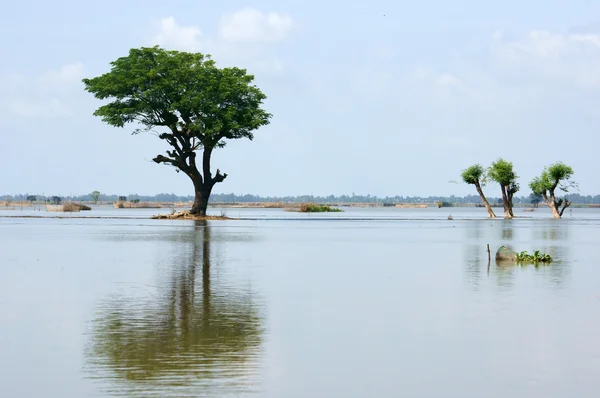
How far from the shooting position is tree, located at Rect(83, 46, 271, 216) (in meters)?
90.4

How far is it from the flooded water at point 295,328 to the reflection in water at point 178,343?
0.04 metres

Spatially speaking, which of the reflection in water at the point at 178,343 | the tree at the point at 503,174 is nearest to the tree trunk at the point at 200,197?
the tree at the point at 503,174

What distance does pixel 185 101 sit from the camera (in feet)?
290

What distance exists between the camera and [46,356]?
15.7m

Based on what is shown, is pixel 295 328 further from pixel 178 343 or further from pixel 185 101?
pixel 185 101

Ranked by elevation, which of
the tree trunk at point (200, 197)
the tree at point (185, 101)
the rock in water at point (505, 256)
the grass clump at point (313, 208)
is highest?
the tree at point (185, 101)

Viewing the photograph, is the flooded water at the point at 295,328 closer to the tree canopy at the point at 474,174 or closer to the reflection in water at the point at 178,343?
the reflection in water at the point at 178,343

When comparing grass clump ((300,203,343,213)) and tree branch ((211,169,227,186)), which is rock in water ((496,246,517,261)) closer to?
tree branch ((211,169,227,186))

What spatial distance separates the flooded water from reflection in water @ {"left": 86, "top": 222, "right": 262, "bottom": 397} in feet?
0.15

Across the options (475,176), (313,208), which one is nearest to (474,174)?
(475,176)

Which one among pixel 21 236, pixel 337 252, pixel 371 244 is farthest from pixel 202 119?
pixel 337 252

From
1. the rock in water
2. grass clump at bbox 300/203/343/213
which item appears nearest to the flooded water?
the rock in water

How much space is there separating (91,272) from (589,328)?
18.9 meters

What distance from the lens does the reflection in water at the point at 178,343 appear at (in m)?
13.4
